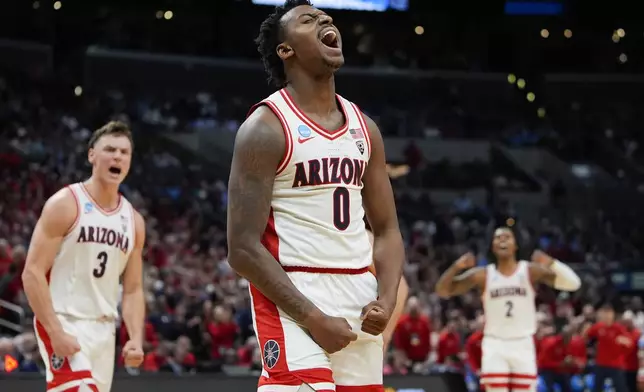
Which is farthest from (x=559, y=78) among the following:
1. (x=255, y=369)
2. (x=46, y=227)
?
(x=46, y=227)

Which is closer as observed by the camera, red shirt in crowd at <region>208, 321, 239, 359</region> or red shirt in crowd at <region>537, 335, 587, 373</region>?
red shirt in crowd at <region>208, 321, 239, 359</region>

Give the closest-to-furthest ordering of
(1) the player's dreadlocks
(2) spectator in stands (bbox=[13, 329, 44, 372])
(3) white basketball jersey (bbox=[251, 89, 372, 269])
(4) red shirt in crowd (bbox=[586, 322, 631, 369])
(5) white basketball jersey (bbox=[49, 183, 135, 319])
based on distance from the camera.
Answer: (3) white basketball jersey (bbox=[251, 89, 372, 269])
(1) the player's dreadlocks
(5) white basketball jersey (bbox=[49, 183, 135, 319])
(2) spectator in stands (bbox=[13, 329, 44, 372])
(4) red shirt in crowd (bbox=[586, 322, 631, 369])

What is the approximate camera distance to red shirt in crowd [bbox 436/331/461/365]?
15141 mm

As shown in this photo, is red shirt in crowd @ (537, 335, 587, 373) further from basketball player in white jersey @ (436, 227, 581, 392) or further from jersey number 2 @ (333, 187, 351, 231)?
jersey number 2 @ (333, 187, 351, 231)

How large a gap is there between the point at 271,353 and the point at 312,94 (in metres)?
1.06

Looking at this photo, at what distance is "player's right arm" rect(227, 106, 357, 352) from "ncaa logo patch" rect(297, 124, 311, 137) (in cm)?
7

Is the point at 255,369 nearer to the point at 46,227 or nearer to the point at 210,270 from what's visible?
the point at 210,270

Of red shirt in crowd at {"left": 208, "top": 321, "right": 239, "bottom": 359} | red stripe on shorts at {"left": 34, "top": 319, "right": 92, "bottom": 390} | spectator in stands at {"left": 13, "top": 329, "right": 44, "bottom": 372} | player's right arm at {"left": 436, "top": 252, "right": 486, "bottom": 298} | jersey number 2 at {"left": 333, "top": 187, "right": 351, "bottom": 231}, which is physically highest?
player's right arm at {"left": 436, "top": 252, "right": 486, "bottom": 298}

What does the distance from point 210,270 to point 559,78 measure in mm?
15954

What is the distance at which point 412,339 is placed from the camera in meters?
14.8

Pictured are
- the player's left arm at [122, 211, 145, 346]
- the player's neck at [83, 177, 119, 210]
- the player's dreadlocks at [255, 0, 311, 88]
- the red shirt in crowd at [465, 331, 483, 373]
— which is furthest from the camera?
the red shirt in crowd at [465, 331, 483, 373]

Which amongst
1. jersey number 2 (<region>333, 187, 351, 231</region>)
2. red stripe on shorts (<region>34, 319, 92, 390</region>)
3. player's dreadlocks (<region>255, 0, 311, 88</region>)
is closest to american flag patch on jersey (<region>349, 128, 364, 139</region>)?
jersey number 2 (<region>333, 187, 351, 231</region>)

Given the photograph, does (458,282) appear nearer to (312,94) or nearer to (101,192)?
(101,192)

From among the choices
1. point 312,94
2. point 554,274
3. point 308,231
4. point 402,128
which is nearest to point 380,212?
point 308,231
